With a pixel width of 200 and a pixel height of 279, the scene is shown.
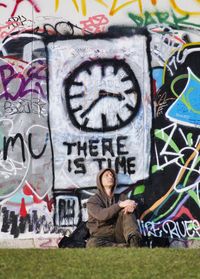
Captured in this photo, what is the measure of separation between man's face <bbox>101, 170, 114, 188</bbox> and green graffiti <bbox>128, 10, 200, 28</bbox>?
1803mm

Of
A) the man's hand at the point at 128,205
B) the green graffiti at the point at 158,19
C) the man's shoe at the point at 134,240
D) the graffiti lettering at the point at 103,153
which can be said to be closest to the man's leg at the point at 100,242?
the man's shoe at the point at 134,240

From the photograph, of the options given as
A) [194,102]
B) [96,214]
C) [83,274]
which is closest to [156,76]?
[194,102]

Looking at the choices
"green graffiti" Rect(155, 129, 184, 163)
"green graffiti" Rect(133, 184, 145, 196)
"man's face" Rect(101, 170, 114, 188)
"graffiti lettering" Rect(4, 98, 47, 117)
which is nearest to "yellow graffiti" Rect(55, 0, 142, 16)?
"graffiti lettering" Rect(4, 98, 47, 117)

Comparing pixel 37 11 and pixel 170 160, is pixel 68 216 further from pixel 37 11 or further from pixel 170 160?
pixel 37 11

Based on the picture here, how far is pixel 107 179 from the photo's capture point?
916 centimetres

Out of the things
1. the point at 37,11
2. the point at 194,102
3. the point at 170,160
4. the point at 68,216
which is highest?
the point at 37,11

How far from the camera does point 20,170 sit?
31.0 feet

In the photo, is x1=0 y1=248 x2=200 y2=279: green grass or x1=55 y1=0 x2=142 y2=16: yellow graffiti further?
x1=55 y1=0 x2=142 y2=16: yellow graffiti

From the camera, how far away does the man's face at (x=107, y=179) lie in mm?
9141

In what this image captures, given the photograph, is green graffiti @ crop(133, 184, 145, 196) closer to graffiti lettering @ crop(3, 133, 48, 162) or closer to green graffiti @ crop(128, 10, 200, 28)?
graffiti lettering @ crop(3, 133, 48, 162)

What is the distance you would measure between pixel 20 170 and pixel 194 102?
87.1 inches

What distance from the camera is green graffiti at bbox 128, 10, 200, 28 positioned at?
942cm

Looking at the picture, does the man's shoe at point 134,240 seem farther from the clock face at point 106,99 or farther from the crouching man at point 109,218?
the clock face at point 106,99

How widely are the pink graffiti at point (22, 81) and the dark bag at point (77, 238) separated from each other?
1624 mm
